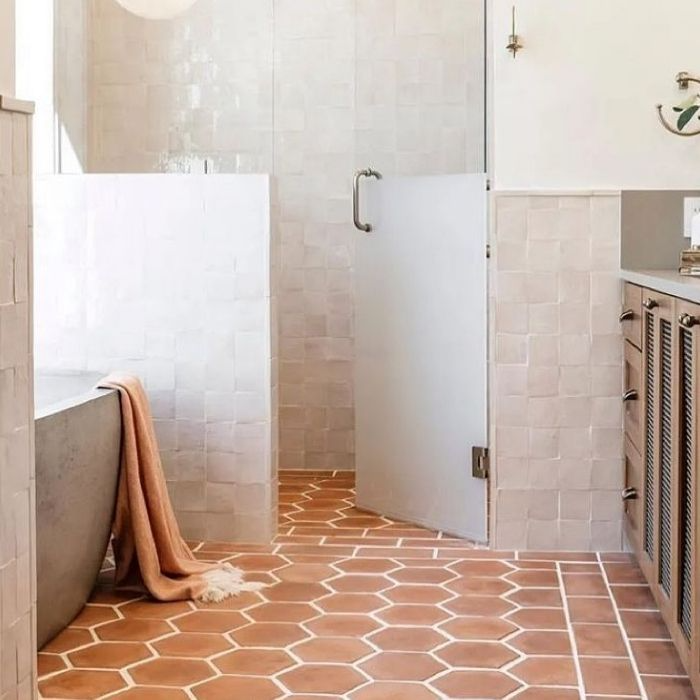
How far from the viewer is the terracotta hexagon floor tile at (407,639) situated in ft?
9.59

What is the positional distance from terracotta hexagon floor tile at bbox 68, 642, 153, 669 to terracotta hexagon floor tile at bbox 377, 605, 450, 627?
65 centimetres

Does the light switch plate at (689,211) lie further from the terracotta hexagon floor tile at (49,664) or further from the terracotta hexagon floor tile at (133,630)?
the terracotta hexagon floor tile at (49,664)

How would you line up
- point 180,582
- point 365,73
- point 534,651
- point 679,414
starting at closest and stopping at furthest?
1. point 679,414
2. point 534,651
3. point 180,582
4. point 365,73

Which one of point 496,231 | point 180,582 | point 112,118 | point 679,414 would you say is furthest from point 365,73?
point 679,414

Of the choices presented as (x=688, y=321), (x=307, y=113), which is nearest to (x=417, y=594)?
(x=688, y=321)

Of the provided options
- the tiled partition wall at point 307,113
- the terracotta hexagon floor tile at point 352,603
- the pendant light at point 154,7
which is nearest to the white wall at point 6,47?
the pendant light at point 154,7

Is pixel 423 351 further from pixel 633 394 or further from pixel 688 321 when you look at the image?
pixel 688 321

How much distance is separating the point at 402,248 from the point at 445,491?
87 cm

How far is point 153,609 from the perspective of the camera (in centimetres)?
325

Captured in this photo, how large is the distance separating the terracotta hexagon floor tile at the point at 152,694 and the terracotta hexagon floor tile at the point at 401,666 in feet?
1.43

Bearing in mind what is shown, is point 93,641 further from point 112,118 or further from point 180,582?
point 112,118

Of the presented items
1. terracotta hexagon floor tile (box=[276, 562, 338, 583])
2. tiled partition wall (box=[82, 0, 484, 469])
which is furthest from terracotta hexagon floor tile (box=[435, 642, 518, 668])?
tiled partition wall (box=[82, 0, 484, 469])

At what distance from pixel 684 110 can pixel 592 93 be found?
0.29 m

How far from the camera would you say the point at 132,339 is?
3947mm
